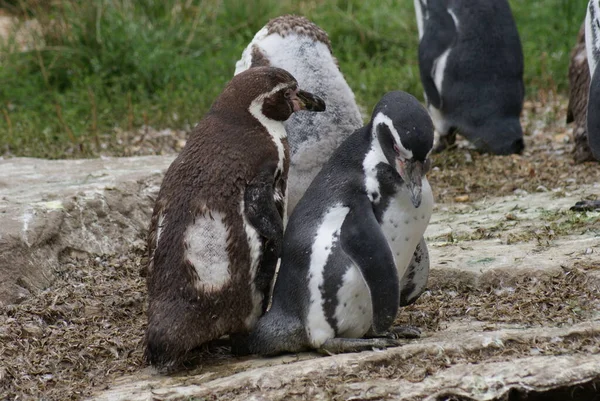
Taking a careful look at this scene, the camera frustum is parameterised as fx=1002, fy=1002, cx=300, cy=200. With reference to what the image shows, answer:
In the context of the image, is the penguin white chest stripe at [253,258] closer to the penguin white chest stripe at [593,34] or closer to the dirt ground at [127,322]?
the dirt ground at [127,322]

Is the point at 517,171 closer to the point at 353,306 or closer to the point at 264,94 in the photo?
the point at 264,94

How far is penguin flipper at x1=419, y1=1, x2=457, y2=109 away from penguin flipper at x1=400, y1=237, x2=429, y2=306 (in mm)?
3988

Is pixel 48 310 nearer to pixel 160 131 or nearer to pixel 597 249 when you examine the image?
pixel 597 249

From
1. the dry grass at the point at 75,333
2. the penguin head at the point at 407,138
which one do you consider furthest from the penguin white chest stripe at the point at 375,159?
the dry grass at the point at 75,333

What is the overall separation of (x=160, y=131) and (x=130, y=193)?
2.88 metres

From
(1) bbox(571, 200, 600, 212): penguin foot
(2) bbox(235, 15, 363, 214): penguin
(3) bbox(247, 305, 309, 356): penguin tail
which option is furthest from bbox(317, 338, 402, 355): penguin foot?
(1) bbox(571, 200, 600, 212): penguin foot

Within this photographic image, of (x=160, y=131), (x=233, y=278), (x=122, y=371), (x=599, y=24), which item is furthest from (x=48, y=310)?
(x=160, y=131)

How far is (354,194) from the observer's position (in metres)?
3.51

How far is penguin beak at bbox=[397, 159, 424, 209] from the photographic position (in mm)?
3389

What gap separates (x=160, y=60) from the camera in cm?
895

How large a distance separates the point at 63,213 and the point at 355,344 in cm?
193

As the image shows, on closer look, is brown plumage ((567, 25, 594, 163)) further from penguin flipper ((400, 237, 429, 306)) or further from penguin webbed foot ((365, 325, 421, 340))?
penguin webbed foot ((365, 325, 421, 340))

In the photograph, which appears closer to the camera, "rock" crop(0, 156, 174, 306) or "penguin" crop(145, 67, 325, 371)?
"penguin" crop(145, 67, 325, 371)

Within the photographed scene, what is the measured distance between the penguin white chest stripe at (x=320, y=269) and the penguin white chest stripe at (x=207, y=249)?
0.32m
